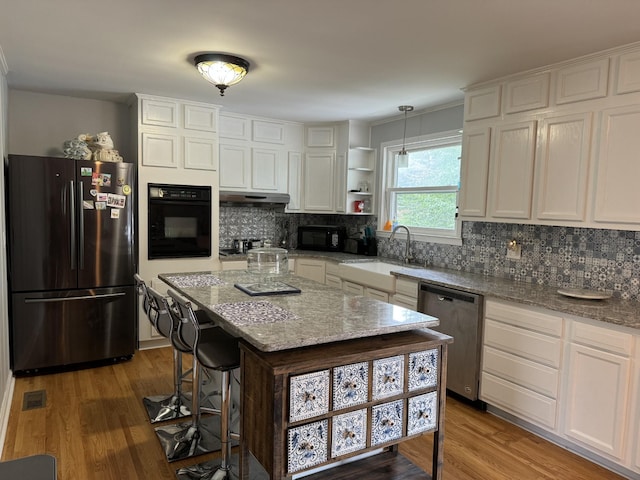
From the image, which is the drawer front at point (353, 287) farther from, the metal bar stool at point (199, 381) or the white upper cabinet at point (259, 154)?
the metal bar stool at point (199, 381)

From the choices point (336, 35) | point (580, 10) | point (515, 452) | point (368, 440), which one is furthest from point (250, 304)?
point (580, 10)

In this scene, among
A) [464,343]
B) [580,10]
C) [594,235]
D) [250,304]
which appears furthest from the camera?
[464,343]

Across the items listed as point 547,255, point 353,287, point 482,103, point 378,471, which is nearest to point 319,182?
point 353,287

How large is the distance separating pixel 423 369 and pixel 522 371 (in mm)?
1157

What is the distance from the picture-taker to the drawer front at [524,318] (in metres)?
2.61

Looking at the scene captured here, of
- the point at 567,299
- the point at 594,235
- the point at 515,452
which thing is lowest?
the point at 515,452

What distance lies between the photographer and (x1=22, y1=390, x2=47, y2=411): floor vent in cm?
303

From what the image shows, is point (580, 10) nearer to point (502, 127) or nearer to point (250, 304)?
point (502, 127)

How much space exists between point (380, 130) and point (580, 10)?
2934 mm

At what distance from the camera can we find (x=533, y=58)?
9.02 feet

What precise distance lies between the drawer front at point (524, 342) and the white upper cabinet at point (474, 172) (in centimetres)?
92

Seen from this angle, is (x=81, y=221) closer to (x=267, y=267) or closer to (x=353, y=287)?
(x=267, y=267)

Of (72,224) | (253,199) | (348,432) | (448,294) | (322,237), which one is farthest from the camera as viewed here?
(322,237)

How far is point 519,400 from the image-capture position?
2.82 meters
